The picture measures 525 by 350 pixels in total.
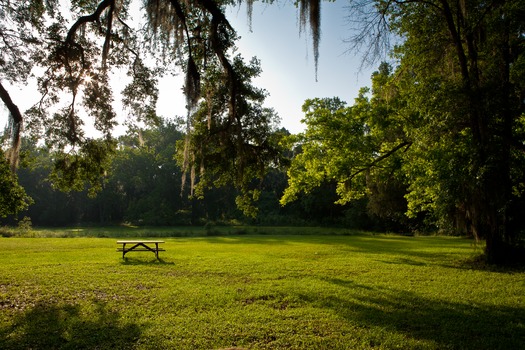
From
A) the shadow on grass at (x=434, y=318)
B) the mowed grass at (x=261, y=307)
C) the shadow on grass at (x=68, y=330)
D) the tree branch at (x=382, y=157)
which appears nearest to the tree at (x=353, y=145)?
the tree branch at (x=382, y=157)

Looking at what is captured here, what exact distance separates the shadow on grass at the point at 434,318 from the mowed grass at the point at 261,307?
0.02 m

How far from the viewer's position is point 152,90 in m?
10.0

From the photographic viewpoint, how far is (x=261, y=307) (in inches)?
302

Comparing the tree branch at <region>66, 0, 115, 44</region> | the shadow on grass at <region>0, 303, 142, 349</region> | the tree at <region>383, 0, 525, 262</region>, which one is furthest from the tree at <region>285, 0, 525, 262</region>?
the shadow on grass at <region>0, 303, 142, 349</region>

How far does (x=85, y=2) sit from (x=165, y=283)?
7709 mm

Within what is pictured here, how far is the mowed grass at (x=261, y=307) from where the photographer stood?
18.9ft

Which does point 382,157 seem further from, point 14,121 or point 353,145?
point 14,121

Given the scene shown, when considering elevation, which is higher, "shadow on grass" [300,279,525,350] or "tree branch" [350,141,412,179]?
"tree branch" [350,141,412,179]

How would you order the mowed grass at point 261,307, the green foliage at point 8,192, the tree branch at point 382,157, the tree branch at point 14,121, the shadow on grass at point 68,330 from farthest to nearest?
1. the tree branch at point 382,157
2. the green foliage at point 8,192
3. the tree branch at point 14,121
4. the mowed grass at point 261,307
5. the shadow on grass at point 68,330

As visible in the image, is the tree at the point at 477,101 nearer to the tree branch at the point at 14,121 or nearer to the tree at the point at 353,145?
the tree at the point at 353,145

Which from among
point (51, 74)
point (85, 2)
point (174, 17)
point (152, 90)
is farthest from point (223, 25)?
point (51, 74)

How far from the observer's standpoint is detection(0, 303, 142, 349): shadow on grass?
5.56 metres

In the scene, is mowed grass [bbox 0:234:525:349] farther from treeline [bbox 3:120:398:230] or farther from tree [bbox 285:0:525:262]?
treeline [bbox 3:120:398:230]

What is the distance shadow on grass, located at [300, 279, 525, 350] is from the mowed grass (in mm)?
21
